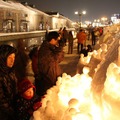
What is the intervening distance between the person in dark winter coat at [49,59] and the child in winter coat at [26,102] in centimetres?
87

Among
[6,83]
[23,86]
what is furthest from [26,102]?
[6,83]

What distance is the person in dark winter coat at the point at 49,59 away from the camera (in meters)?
4.20

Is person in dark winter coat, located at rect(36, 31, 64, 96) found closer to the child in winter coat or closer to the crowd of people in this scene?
the crowd of people

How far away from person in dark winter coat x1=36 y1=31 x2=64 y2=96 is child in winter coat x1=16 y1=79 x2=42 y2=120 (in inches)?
34.1

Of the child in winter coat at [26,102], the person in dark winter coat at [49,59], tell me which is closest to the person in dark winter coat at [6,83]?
the child in winter coat at [26,102]

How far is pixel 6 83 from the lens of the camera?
2.98 metres

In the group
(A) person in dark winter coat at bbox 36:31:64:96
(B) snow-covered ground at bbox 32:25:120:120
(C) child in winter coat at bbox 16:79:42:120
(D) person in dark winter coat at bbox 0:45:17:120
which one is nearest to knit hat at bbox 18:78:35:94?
(C) child in winter coat at bbox 16:79:42:120

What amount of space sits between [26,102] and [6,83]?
1.62 feet

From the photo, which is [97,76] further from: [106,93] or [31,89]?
[31,89]

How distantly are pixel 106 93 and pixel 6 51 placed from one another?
1.49 m

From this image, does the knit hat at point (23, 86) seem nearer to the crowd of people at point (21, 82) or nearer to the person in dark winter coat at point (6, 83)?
the crowd of people at point (21, 82)

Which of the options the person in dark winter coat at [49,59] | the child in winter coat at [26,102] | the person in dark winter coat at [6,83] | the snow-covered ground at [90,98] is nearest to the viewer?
the snow-covered ground at [90,98]

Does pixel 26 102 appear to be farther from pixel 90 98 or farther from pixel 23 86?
pixel 90 98

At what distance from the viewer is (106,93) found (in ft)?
6.65
